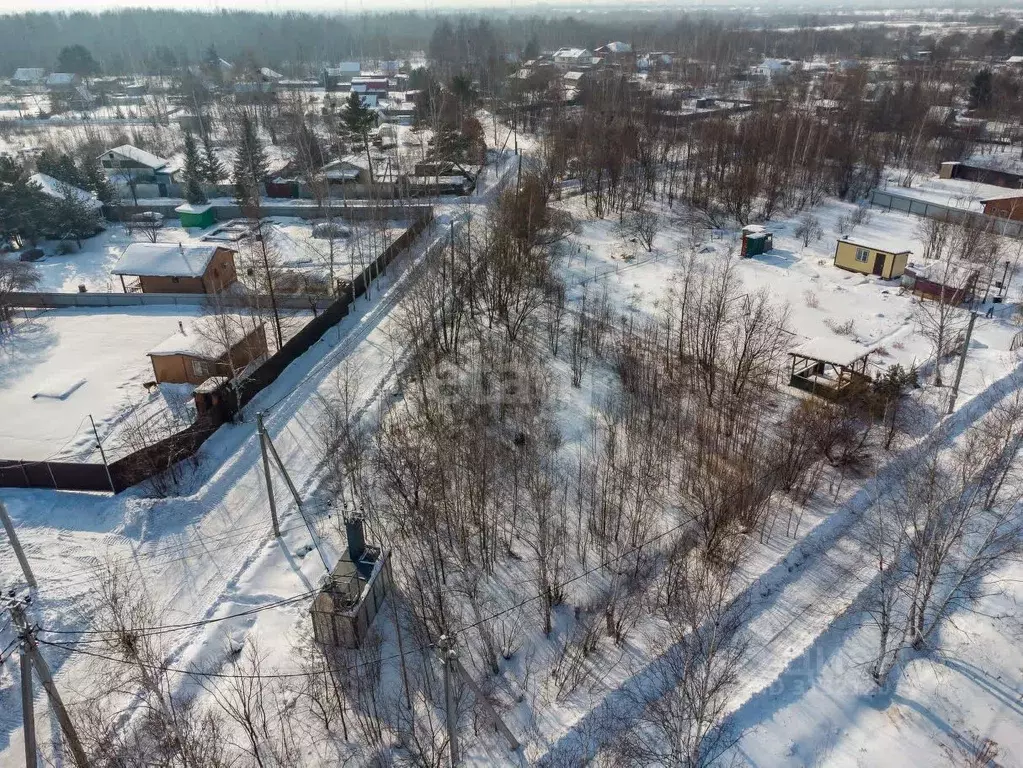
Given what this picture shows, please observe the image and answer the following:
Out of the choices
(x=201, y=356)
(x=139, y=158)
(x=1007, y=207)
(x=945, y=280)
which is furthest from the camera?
(x=139, y=158)

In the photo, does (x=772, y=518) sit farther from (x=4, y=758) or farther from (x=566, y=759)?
(x=4, y=758)

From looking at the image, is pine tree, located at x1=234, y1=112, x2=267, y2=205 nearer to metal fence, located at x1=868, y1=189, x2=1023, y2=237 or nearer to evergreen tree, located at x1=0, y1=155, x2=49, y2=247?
evergreen tree, located at x1=0, y1=155, x2=49, y2=247

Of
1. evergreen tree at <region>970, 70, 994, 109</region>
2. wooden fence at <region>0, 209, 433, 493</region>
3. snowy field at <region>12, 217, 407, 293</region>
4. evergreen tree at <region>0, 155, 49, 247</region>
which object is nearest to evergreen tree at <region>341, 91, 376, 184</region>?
snowy field at <region>12, 217, 407, 293</region>

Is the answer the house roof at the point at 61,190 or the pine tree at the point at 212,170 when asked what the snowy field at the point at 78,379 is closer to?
the house roof at the point at 61,190

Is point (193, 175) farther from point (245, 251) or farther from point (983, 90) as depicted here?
point (983, 90)

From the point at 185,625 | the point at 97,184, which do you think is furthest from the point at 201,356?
the point at 97,184
